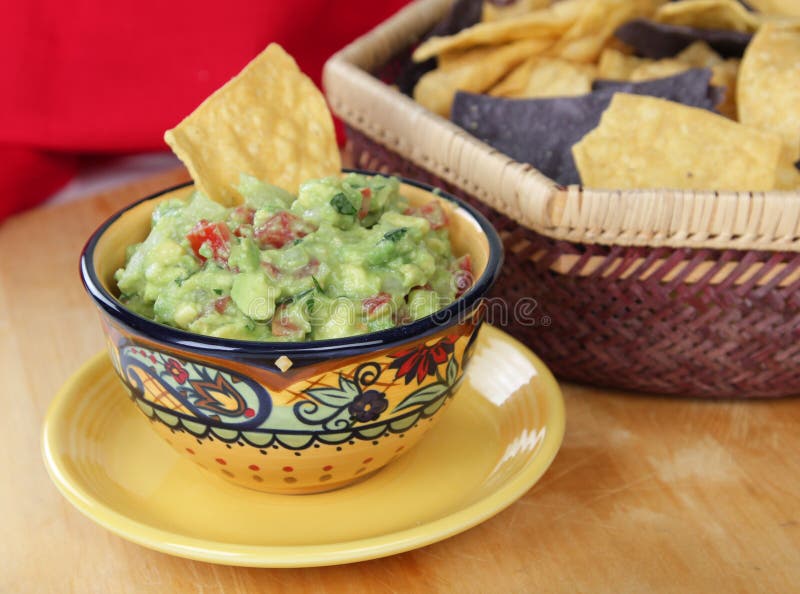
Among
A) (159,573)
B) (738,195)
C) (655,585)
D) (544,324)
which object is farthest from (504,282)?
(159,573)

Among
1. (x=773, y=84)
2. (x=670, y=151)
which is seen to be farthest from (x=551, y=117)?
(x=773, y=84)

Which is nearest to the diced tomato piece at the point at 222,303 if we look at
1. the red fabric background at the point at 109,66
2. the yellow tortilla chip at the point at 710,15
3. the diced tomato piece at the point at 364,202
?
the diced tomato piece at the point at 364,202

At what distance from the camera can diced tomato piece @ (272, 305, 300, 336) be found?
4.16ft

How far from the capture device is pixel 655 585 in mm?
1334

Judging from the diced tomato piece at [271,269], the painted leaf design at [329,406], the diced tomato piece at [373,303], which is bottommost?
the painted leaf design at [329,406]

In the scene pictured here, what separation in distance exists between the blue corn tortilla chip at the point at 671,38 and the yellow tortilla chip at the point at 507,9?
0.24 m

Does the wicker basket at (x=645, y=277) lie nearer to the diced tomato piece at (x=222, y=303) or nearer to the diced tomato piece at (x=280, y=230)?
the diced tomato piece at (x=280, y=230)

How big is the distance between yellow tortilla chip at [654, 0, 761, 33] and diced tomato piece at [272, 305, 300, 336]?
1429 millimetres

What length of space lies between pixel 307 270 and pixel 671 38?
140 cm

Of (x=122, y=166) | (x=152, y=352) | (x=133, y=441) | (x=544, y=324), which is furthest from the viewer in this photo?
(x=122, y=166)

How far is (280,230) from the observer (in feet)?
4.52

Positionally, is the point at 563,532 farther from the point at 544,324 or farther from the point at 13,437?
the point at 13,437

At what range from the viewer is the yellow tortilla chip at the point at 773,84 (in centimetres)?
198

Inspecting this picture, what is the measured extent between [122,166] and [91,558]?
1.86 meters
